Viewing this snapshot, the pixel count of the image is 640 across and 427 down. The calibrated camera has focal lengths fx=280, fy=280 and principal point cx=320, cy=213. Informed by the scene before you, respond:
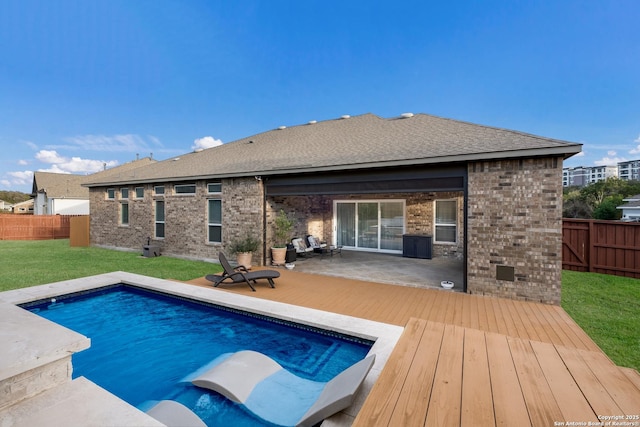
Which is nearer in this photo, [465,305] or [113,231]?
[465,305]

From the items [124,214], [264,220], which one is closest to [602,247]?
[264,220]

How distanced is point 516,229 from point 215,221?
9947 millimetres

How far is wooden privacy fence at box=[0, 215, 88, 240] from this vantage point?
1992cm

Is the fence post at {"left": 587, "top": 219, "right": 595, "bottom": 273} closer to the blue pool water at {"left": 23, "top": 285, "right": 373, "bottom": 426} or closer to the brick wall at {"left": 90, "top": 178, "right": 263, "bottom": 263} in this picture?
the blue pool water at {"left": 23, "top": 285, "right": 373, "bottom": 426}

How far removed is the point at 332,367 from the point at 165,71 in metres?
19.7

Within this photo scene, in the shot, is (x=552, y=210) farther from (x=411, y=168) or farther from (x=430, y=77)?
(x=430, y=77)

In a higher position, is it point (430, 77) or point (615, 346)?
point (430, 77)

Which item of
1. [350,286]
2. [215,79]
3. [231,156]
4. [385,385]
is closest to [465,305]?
[350,286]

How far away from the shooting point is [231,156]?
42.2 feet

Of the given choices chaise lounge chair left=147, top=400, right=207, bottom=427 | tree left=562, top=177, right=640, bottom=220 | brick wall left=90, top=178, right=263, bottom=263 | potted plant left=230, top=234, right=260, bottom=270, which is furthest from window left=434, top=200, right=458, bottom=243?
tree left=562, top=177, right=640, bottom=220

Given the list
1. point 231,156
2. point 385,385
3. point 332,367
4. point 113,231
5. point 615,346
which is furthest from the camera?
point 113,231

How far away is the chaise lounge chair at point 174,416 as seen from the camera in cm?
278

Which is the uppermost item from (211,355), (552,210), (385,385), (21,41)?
(21,41)

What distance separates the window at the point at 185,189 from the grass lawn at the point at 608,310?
40.8 ft
